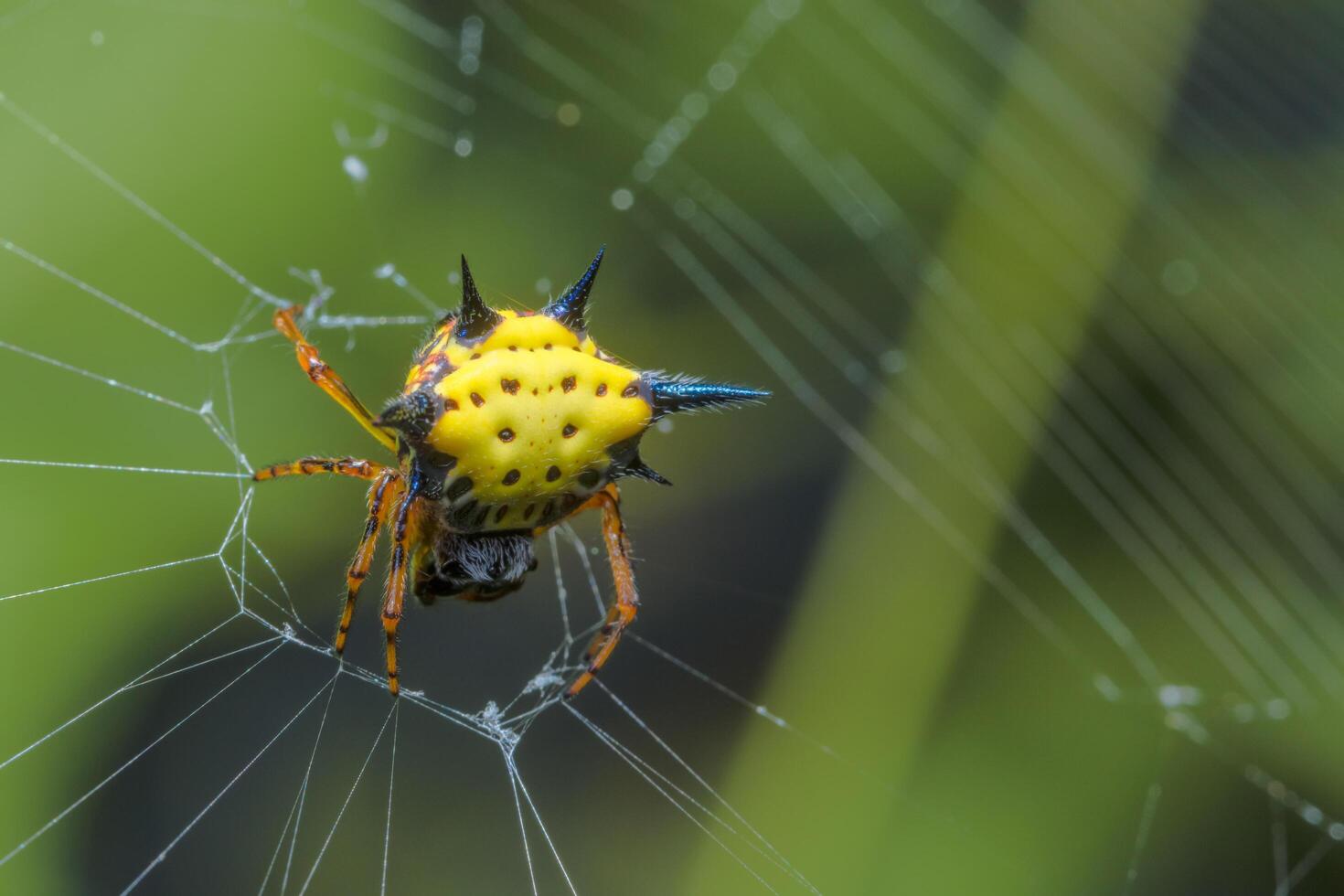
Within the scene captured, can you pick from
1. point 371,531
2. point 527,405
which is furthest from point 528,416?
point 371,531

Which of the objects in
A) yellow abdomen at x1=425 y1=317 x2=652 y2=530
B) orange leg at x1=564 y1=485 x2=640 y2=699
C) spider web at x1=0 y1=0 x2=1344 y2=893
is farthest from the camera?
spider web at x1=0 y1=0 x2=1344 y2=893

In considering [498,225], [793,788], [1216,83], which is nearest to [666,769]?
[793,788]

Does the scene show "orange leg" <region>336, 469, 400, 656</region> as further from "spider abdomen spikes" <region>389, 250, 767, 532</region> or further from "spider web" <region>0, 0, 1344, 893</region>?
"spider web" <region>0, 0, 1344, 893</region>

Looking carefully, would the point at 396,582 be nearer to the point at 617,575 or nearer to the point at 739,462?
the point at 617,575

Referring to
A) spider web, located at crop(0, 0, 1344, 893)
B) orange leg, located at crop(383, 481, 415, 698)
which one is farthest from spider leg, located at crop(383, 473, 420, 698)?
spider web, located at crop(0, 0, 1344, 893)

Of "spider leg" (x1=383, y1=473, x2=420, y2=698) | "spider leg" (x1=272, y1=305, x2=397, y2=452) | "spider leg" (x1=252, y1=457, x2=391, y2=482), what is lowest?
"spider leg" (x1=383, y1=473, x2=420, y2=698)

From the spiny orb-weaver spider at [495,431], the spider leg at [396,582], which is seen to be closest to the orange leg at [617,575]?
the spiny orb-weaver spider at [495,431]
